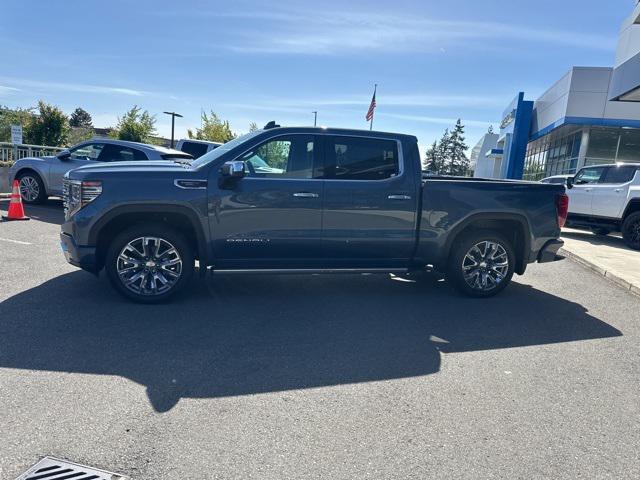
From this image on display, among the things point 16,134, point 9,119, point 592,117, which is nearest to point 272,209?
point 16,134

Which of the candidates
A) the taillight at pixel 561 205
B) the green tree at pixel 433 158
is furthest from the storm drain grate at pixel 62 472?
the green tree at pixel 433 158

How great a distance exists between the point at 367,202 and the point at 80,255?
323cm

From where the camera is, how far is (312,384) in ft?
12.1

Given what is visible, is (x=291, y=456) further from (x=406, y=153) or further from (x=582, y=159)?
(x=582, y=159)

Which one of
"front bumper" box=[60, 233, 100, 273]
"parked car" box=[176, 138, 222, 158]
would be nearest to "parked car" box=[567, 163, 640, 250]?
"parked car" box=[176, 138, 222, 158]

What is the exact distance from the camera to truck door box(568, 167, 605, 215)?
523 inches

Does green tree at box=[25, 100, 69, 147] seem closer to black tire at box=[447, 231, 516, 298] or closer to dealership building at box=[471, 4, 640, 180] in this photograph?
dealership building at box=[471, 4, 640, 180]

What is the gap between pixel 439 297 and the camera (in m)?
6.35

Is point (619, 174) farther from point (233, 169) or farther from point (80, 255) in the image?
point (80, 255)

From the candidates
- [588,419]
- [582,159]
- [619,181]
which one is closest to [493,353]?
[588,419]

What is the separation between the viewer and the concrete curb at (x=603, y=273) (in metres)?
7.28

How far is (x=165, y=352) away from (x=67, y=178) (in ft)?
9.01

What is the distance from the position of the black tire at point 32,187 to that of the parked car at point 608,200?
1394 cm

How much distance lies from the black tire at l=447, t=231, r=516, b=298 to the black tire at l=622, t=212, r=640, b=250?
7511 mm
